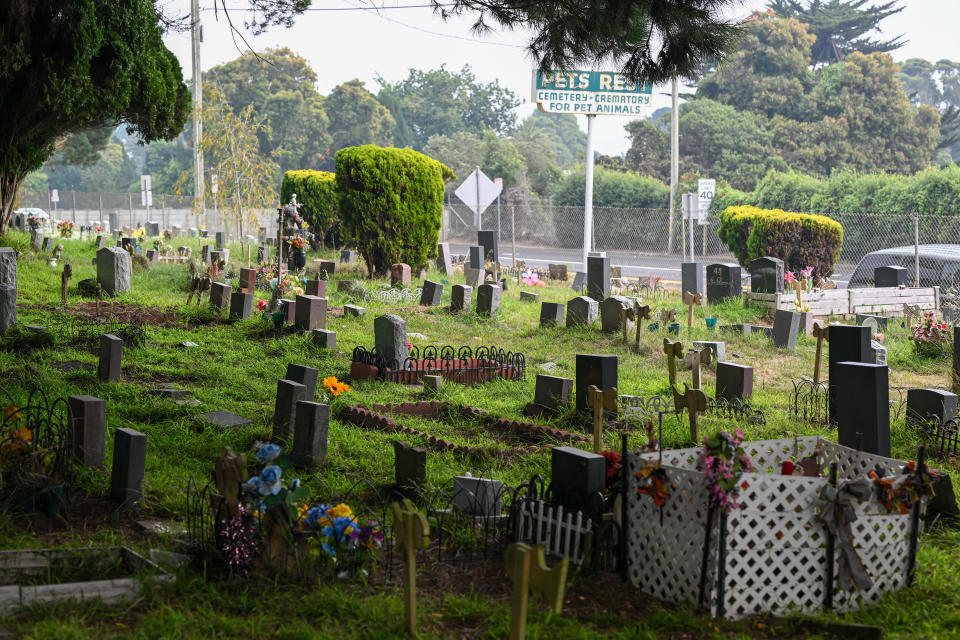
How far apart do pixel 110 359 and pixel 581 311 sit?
23.5 ft

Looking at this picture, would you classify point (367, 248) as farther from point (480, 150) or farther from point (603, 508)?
point (480, 150)

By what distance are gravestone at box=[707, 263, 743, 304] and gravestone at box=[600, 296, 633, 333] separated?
4284 mm

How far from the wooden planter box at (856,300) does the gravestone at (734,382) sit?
22.8 feet

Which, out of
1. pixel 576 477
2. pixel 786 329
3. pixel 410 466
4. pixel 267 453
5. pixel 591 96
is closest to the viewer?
pixel 267 453

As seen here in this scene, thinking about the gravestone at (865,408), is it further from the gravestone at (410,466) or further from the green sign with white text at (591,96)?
the green sign with white text at (591,96)

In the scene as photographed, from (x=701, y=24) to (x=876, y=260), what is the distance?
14.1 metres

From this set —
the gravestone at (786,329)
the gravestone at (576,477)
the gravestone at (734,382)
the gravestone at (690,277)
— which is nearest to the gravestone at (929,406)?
the gravestone at (734,382)

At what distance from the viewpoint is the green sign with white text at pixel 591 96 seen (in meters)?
24.7

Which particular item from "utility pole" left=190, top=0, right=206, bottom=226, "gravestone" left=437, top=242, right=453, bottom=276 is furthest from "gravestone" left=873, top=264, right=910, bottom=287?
"utility pole" left=190, top=0, right=206, bottom=226

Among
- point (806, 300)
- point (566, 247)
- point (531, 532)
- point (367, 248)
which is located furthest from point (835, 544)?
point (566, 247)

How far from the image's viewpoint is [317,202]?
26.0 meters

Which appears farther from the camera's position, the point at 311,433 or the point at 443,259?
the point at 443,259

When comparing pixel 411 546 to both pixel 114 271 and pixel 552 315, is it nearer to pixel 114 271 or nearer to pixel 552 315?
pixel 552 315

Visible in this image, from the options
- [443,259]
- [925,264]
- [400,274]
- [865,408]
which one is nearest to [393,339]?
[865,408]
